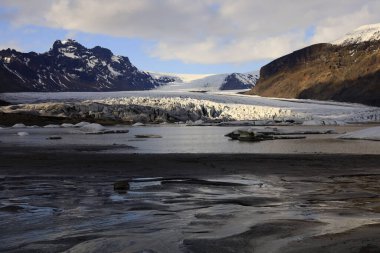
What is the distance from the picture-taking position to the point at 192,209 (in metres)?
8.60

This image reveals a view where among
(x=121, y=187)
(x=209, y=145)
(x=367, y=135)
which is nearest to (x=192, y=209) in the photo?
(x=121, y=187)

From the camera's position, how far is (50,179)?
13.0 m

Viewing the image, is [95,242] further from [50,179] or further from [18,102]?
[18,102]

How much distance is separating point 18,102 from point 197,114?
37499 millimetres

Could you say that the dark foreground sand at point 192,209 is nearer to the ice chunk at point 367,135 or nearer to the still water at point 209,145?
the still water at point 209,145

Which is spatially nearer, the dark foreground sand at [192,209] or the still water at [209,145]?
the dark foreground sand at [192,209]

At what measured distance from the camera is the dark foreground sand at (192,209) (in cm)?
612

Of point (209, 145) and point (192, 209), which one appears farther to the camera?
point (209, 145)

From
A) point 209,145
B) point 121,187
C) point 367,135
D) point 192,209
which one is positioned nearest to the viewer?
point 192,209

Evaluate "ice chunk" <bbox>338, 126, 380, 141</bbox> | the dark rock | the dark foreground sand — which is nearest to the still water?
"ice chunk" <bbox>338, 126, 380, 141</bbox>

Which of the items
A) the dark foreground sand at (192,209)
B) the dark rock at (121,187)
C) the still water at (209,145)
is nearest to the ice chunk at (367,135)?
the still water at (209,145)

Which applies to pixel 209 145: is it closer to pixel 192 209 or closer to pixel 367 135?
pixel 367 135

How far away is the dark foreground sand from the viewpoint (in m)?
6.12

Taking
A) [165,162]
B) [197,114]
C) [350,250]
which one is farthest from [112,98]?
[350,250]
